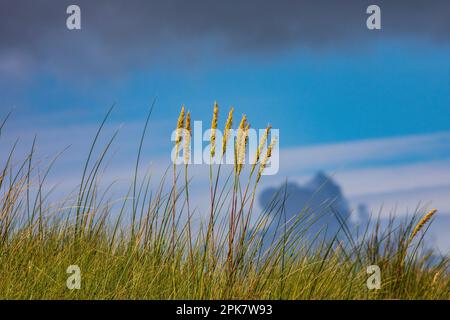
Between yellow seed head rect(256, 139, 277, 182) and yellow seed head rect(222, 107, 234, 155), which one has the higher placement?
yellow seed head rect(222, 107, 234, 155)

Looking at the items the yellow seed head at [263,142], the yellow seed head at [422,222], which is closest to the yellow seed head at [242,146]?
the yellow seed head at [263,142]

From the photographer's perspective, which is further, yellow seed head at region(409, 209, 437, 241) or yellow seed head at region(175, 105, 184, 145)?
yellow seed head at region(409, 209, 437, 241)

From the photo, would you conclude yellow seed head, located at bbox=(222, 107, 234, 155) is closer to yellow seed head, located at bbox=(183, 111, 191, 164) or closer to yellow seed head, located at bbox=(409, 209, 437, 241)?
yellow seed head, located at bbox=(183, 111, 191, 164)

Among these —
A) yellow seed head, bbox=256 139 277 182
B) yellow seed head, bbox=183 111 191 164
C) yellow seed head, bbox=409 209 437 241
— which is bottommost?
yellow seed head, bbox=409 209 437 241

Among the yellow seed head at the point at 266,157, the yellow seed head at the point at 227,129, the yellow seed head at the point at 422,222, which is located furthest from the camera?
the yellow seed head at the point at 422,222

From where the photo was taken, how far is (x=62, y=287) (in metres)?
4.59

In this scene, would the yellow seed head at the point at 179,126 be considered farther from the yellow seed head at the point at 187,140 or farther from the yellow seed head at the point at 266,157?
the yellow seed head at the point at 266,157

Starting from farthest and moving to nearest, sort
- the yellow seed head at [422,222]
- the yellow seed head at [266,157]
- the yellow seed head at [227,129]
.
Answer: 1. the yellow seed head at [422,222]
2. the yellow seed head at [266,157]
3. the yellow seed head at [227,129]

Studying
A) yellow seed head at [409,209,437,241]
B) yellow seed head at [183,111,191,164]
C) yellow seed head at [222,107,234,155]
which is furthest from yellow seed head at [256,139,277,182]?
yellow seed head at [409,209,437,241]

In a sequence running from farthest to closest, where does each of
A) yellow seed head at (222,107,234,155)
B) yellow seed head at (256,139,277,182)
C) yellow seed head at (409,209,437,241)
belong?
yellow seed head at (409,209,437,241), yellow seed head at (256,139,277,182), yellow seed head at (222,107,234,155)
